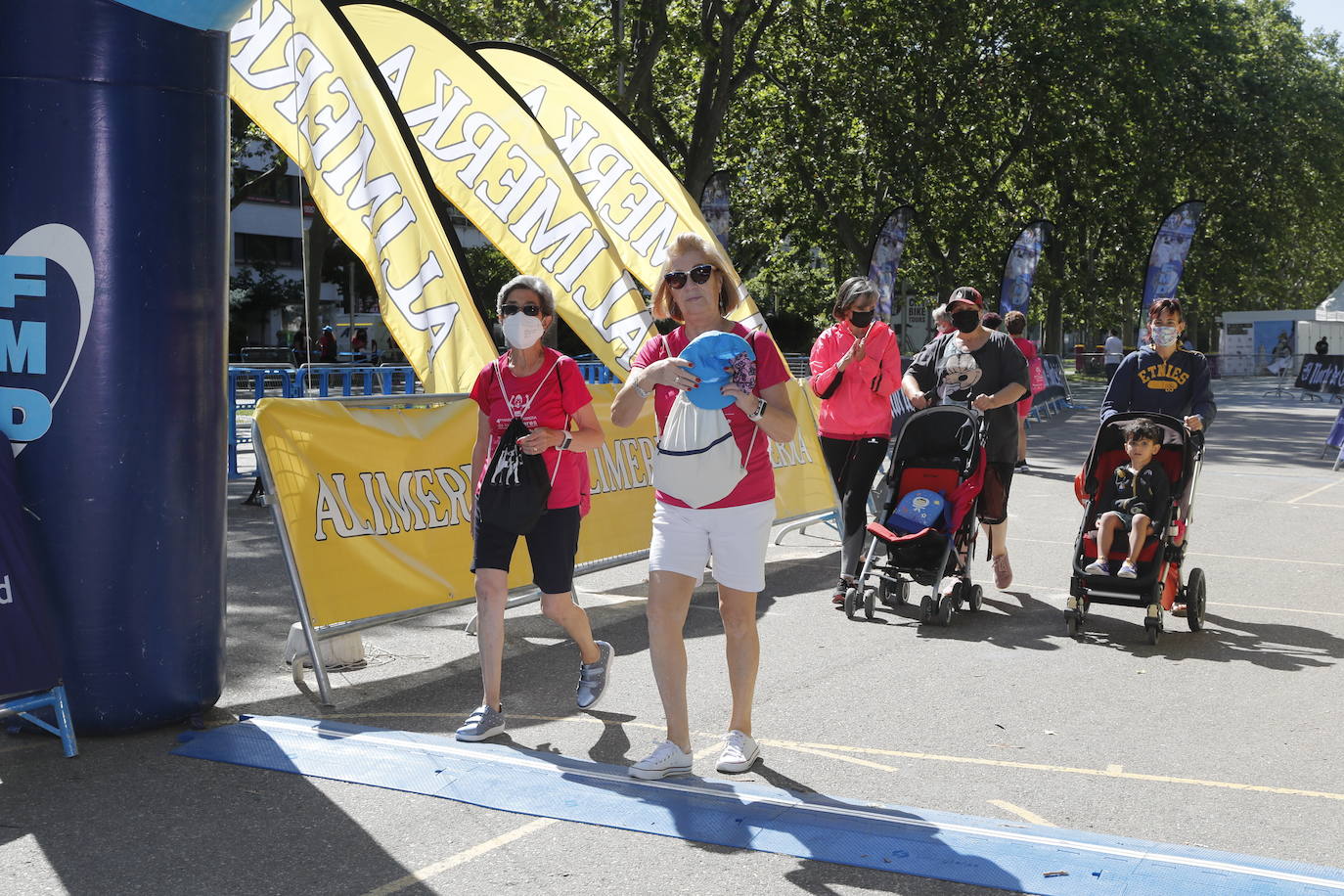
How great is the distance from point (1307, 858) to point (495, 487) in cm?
326

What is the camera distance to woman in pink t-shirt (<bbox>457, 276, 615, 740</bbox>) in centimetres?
575

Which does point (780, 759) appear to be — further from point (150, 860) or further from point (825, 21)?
point (825, 21)

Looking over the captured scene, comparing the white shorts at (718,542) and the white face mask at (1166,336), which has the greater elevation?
the white face mask at (1166,336)

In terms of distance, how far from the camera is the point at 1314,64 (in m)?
52.4

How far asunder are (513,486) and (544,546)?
1.21 feet

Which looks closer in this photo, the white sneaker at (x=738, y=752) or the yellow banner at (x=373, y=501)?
the white sneaker at (x=738, y=752)

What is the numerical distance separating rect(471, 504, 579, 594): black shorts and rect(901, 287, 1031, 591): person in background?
11.0 feet

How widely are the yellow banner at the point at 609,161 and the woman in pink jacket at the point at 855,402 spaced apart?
2271 mm

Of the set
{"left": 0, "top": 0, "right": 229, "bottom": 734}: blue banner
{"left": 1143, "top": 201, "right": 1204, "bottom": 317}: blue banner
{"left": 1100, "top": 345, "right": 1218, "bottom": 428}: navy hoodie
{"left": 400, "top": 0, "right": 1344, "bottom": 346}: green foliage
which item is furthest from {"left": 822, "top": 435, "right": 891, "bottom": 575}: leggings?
{"left": 1143, "top": 201, "right": 1204, "bottom": 317}: blue banner

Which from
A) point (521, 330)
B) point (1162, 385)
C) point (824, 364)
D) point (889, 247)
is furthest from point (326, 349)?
point (521, 330)

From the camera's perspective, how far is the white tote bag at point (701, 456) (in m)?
4.98

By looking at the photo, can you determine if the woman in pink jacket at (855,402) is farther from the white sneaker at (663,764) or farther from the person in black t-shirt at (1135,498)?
the white sneaker at (663,764)

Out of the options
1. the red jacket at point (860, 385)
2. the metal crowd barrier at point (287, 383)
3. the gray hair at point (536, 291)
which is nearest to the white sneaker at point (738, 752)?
the gray hair at point (536, 291)

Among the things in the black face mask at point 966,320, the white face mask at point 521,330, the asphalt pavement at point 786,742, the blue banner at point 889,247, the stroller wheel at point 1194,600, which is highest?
the blue banner at point 889,247
